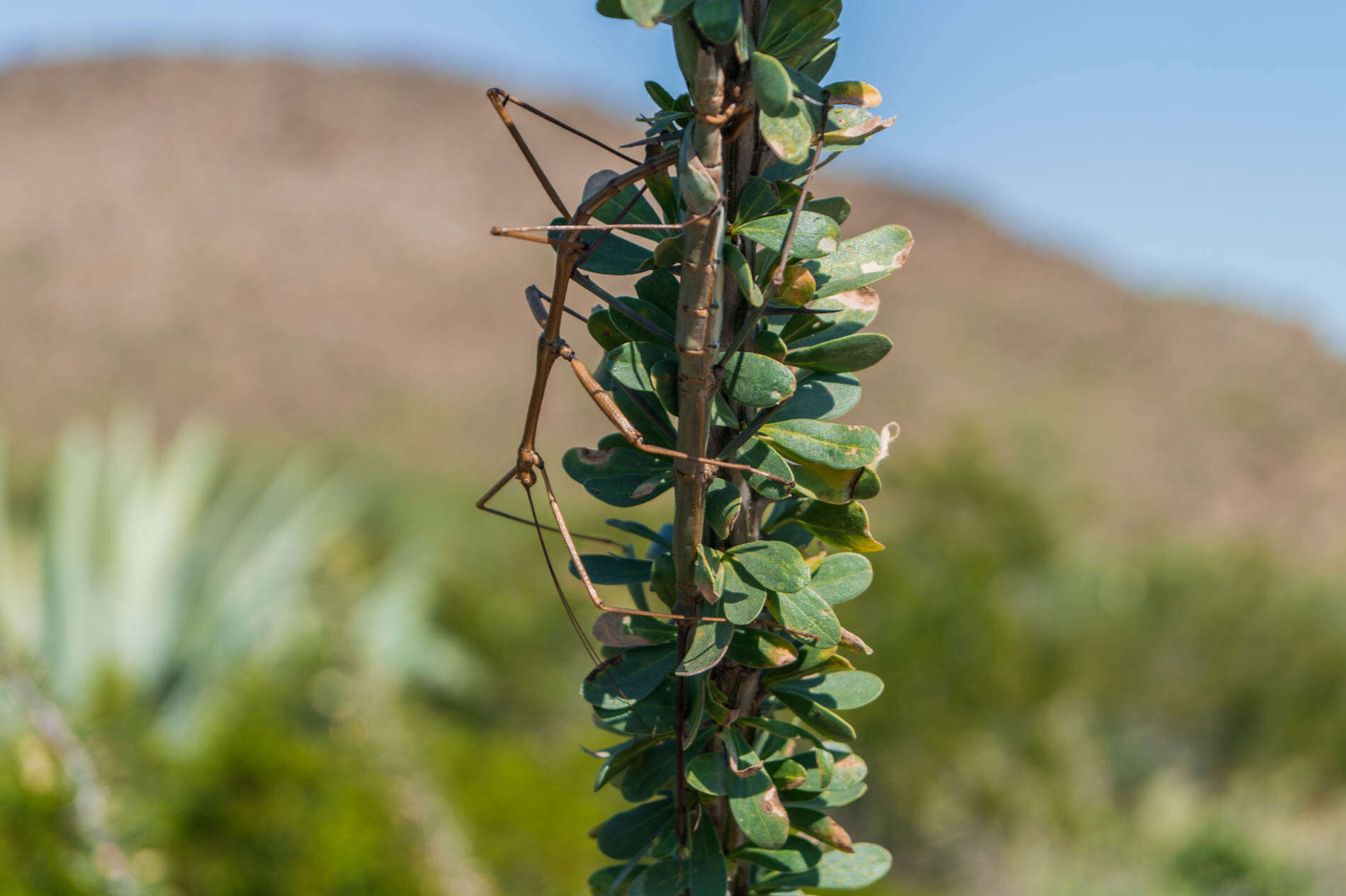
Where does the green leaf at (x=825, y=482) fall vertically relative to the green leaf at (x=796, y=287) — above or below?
below

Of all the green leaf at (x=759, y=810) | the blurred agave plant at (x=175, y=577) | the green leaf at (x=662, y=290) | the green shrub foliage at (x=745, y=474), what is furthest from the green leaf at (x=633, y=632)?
the blurred agave plant at (x=175, y=577)

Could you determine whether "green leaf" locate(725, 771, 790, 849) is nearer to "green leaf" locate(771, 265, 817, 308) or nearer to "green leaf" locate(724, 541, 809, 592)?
"green leaf" locate(724, 541, 809, 592)

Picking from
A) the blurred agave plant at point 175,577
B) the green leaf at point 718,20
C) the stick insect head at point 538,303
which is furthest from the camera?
the blurred agave plant at point 175,577

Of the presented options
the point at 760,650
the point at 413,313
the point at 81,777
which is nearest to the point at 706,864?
the point at 760,650

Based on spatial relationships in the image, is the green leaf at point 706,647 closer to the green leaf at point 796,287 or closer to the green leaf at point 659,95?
the green leaf at point 796,287

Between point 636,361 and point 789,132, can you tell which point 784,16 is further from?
point 636,361

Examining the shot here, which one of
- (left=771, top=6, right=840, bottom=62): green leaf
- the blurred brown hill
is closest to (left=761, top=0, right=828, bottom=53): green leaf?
(left=771, top=6, right=840, bottom=62): green leaf
